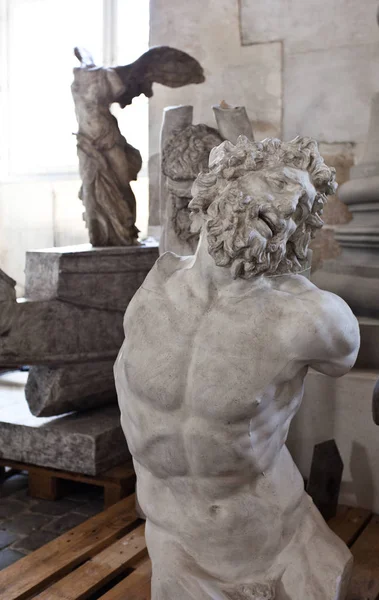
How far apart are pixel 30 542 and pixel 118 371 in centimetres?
182

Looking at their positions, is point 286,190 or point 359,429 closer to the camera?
point 286,190

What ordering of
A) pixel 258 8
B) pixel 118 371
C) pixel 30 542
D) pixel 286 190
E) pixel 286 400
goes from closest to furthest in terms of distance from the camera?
pixel 286 190
pixel 286 400
pixel 118 371
pixel 30 542
pixel 258 8

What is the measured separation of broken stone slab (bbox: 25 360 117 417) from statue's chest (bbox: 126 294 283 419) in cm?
205

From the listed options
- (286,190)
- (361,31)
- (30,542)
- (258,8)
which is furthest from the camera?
(258,8)

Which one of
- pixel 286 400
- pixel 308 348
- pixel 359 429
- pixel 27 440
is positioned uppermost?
pixel 308 348

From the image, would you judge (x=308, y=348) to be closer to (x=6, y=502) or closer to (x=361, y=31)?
(x=6, y=502)

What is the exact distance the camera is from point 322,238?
16.0ft

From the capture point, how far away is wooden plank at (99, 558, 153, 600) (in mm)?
2482

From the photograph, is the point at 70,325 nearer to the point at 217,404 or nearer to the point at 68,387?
the point at 68,387

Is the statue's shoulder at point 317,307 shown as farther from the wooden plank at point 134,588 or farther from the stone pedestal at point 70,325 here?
the stone pedestal at point 70,325

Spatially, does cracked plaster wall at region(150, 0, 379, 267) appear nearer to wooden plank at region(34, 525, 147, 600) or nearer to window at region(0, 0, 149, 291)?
window at region(0, 0, 149, 291)

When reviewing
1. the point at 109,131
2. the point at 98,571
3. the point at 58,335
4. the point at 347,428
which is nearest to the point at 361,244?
the point at 347,428

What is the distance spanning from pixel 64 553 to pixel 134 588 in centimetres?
45

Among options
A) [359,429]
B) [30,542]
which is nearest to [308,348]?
[359,429]
